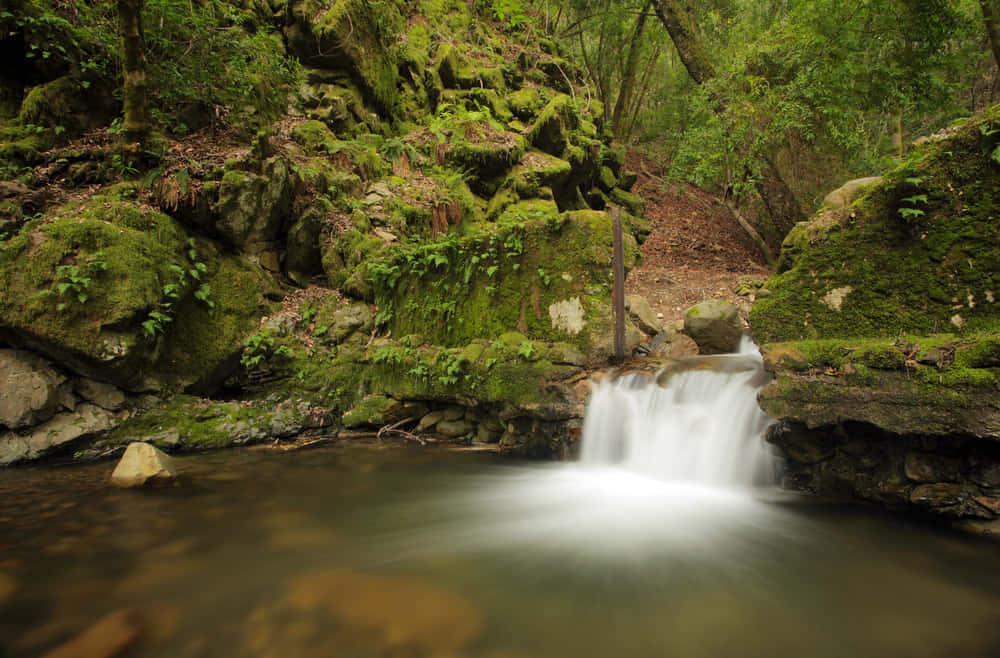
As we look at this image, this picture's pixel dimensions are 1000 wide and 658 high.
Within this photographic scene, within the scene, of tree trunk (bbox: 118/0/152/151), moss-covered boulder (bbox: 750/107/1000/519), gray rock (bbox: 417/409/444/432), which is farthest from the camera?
gray rock (bbox: 417/409/444/432)

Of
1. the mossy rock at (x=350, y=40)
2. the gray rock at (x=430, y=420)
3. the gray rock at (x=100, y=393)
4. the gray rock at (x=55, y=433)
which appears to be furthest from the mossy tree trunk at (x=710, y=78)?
the gray rock at (x=55, y=433)

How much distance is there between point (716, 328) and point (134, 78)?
9.78m

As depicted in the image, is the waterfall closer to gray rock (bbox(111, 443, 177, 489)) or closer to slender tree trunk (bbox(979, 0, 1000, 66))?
gray rock (bbox(111, 443, 177, 489))

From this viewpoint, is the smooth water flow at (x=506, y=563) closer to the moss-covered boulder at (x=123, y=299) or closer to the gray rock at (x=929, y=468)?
the gray rock at (x=929, y=468)

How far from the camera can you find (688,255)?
1341 centimetres

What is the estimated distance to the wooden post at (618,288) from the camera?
17.5ft

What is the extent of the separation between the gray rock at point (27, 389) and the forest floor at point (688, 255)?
381 inches

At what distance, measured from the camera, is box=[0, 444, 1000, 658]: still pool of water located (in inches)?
86.5

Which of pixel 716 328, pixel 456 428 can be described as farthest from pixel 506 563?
pixel 716 328

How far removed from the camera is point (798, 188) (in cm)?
1112

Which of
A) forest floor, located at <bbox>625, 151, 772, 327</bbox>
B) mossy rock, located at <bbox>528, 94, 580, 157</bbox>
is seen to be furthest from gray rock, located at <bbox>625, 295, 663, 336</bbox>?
mossy rock, located at <bbox>528, 94, 580, 157</bbox>

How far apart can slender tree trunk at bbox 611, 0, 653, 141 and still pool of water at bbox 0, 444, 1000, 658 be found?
59.5ft

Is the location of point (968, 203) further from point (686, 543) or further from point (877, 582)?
point (686, 543)

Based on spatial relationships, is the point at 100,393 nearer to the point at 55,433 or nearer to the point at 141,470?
the point at 55,433
